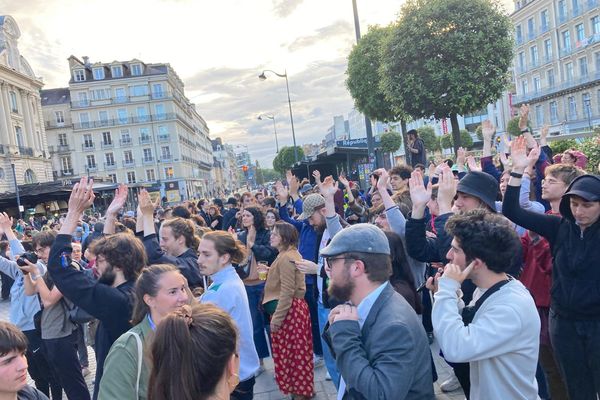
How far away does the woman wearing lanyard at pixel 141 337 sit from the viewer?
2.34 m

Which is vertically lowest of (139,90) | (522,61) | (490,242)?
(490,242)

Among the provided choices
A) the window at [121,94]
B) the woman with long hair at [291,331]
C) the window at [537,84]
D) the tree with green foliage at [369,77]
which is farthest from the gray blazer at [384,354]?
the window at [121,94]

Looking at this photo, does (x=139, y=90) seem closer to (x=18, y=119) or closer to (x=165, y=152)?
(x=165, y=152)

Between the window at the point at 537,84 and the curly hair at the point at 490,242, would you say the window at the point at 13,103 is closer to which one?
the window at the point at 537,84

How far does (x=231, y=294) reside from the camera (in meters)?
3.70

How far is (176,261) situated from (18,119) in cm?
5935

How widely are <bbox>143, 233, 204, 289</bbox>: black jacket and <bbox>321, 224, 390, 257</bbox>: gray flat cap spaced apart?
259cm

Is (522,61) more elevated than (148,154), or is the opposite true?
(522,61)

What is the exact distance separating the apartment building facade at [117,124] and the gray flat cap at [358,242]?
70916 mm

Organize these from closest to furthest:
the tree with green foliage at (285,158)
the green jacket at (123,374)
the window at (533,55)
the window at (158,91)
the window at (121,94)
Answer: the green jacket at (123,374) → the window at (533,55) → the tree with green foliage at (285,158) → the window at (121,94) → the window at (158,91)

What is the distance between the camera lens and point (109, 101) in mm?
70875

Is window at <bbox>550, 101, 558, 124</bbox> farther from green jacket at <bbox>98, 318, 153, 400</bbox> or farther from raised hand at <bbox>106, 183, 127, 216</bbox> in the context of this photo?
green jacket at <bbox>98, 318, 153, 400</bbox>

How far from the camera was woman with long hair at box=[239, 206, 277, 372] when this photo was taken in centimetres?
625

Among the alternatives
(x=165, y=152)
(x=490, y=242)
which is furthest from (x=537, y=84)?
(x=490, y=242)
